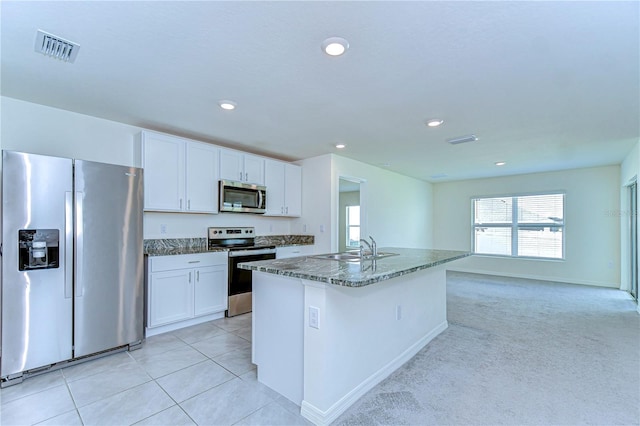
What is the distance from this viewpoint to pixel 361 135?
3.75 meters

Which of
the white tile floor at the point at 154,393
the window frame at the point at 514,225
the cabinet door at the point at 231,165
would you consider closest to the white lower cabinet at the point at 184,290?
the white tile floor at the point at 154,393

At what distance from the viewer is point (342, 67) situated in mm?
2125

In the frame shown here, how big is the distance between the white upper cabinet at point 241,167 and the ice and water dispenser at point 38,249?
1.97 m

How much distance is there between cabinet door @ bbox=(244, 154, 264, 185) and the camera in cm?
432

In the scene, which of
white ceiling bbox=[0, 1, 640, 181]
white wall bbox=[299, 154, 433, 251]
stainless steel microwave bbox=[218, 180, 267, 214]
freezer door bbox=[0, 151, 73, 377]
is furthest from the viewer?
white wall bbox=[299, 154, 433, 251]

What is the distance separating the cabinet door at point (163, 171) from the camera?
10.9 ft

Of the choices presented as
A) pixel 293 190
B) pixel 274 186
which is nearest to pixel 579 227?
pixel 293 190

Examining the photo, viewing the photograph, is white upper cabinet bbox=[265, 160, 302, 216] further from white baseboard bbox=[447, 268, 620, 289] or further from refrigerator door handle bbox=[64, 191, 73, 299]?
white baseboard bbox=[447, 268, 620, 289]

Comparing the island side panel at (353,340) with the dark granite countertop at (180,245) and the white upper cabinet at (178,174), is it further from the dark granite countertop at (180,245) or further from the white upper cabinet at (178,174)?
the white upper cabinet at (178,174)

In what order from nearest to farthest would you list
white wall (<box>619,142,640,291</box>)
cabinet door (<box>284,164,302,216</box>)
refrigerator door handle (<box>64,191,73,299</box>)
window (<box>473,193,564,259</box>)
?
refrigerator door handle (<box>64,191,73,299</box>) < cabinet door (<box>284,164,302,216</box>) < white wall (<box>619,142,640,291</box>) < window (<box>473,193,564,259</box>)

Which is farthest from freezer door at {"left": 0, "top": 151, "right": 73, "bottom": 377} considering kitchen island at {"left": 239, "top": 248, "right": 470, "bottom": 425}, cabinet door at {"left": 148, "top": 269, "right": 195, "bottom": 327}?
kitchen island at {"left": 239, "top": 248, "right": 470, "bottom": 425}

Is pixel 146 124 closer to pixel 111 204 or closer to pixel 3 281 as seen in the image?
pixel 111 204

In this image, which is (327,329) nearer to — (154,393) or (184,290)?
(154,393)

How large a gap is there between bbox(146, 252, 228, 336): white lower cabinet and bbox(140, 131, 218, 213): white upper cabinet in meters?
0.66
